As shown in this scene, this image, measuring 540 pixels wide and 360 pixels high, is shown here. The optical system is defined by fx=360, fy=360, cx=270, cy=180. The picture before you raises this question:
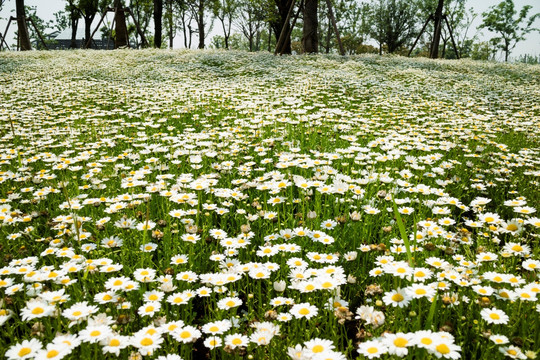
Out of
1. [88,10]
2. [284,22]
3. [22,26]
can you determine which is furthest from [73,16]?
[284,22]

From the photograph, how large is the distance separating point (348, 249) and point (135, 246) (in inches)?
61.9

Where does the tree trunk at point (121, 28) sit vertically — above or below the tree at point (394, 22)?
below

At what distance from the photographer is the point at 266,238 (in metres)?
2.46

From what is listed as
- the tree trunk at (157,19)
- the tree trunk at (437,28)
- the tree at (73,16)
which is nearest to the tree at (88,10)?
the tree at (73,16)

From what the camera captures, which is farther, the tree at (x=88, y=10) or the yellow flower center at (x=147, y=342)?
the tree at (x=88, y=10)

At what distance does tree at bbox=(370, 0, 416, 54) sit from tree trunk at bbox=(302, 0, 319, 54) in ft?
127

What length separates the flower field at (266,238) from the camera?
169 cm

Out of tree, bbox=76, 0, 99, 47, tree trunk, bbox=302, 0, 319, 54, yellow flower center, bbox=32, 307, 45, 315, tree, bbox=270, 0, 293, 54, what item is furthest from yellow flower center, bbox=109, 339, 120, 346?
tree, bbox=76, 0, 99, 47

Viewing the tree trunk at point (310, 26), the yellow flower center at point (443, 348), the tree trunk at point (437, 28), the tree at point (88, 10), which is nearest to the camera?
the yellow flower center at point (443, 348)

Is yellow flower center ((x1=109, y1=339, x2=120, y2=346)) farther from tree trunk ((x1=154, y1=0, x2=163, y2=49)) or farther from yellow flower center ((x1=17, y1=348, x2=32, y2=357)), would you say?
tree trunk ((x1=154, y1=0, x2=163, y2=49))

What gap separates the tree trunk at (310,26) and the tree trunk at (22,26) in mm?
18094

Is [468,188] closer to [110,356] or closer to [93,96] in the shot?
[110,356]

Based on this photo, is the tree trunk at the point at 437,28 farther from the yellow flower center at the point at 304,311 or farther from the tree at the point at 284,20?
the yellow flower center at the point at 304,311

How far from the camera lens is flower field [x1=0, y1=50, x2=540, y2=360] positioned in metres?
1.69
